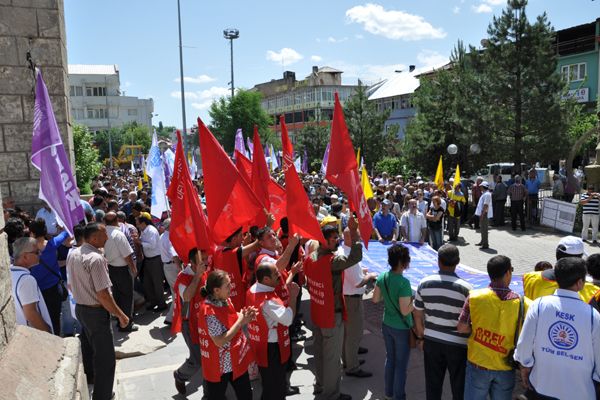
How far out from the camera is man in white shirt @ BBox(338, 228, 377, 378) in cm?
556

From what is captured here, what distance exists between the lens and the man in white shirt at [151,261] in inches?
330

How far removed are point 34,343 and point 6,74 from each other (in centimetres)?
789

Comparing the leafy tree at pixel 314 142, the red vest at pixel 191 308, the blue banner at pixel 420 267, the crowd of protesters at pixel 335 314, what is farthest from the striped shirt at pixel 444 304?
the leafy tree at pixel 314 142

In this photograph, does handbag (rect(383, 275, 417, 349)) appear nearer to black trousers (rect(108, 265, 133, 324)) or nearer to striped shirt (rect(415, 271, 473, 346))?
striped shirt (rect(415, 271, 473, 346))

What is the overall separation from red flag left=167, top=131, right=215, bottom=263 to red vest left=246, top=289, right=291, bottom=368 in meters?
0.92

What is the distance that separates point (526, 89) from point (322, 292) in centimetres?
1724

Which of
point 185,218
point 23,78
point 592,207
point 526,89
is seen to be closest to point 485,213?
point 592,207

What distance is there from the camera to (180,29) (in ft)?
90.2

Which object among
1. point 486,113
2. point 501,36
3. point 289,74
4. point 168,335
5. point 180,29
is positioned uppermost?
point 289,74

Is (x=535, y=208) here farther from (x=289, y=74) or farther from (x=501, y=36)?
(x=289, y=74)

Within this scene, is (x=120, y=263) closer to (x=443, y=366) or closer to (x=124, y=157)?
(x=443, y=366)

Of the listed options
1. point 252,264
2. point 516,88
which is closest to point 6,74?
point 252,264

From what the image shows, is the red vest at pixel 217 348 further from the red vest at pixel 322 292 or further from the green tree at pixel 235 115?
the green tree at pixel 235 115

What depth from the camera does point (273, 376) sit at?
14.8ft
